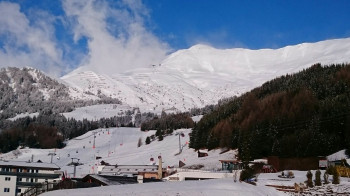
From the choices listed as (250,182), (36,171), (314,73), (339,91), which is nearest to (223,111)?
(314,73)

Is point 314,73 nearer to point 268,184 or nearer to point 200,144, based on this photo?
point 200,144

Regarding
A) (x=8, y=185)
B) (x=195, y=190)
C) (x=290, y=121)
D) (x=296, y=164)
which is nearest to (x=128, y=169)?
(x=8, y=185)

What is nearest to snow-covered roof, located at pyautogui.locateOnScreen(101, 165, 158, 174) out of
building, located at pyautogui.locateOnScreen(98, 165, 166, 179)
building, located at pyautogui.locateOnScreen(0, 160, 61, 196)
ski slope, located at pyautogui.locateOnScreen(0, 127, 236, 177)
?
building, located at pyautogui.locateOnScreen(98, 165, 166, 179)

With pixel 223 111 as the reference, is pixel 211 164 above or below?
below

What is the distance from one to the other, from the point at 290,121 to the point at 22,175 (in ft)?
164

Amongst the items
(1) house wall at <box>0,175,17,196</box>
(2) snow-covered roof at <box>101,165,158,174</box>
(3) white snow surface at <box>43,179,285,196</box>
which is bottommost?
(1) house wall at <box>0,175,17,196</box>

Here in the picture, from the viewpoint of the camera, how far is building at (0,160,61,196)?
65.3 metres

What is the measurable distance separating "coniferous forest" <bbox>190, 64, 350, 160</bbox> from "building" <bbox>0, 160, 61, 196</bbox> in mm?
33042

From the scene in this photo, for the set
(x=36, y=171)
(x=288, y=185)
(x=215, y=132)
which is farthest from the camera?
(x=215, y=132)

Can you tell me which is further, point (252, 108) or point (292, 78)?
point (292, 78)

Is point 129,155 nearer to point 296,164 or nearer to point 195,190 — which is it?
point 296,164

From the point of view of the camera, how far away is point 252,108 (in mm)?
114500

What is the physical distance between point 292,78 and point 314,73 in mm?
7239

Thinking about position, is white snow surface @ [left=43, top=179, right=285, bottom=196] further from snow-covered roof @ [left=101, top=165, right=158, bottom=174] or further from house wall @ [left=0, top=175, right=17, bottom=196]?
snow-covered roof @ [left=101, top=165, right=158, bottom=174]
